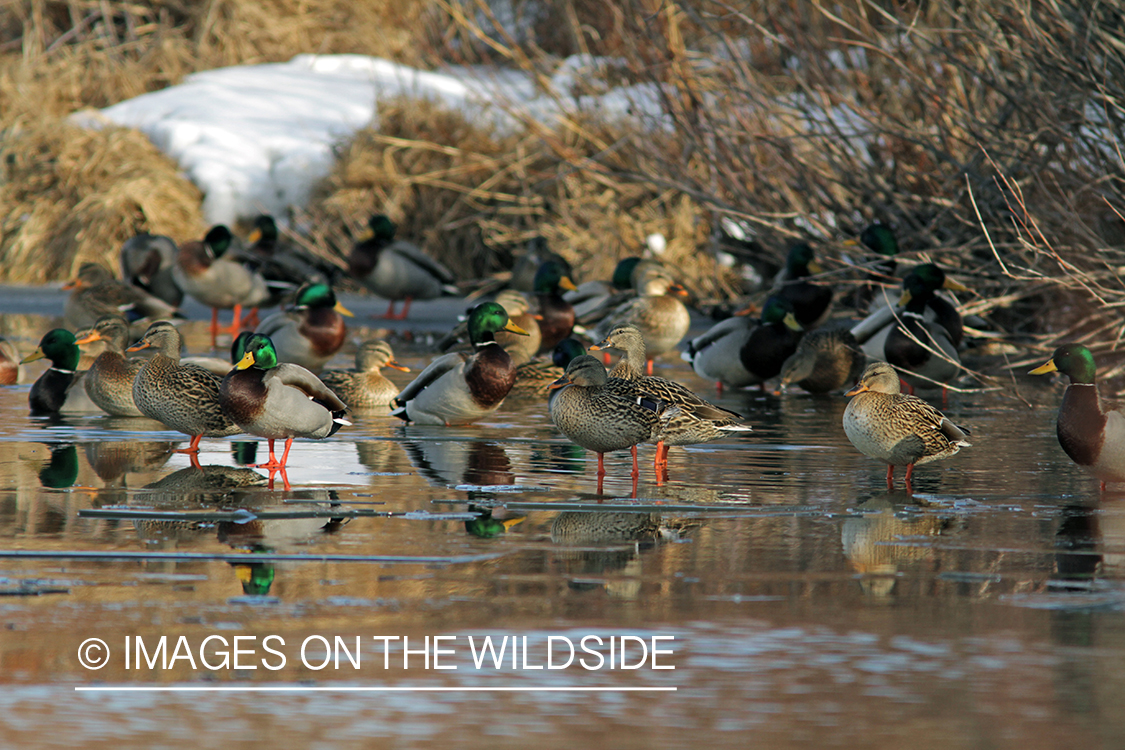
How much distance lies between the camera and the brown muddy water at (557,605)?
3.65 m

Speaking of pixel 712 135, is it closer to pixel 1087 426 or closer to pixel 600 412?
pixel 600 412

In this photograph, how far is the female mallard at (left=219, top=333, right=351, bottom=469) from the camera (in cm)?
705

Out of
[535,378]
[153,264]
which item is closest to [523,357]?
[535,378]

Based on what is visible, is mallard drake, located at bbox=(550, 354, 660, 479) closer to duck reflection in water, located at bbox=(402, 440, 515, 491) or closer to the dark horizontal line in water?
duck reflection in water, located at bbox=(402, 440, 515, 491)

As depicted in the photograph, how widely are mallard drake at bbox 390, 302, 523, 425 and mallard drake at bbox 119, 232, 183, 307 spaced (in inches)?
271

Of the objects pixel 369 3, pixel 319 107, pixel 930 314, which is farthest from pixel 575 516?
pixel 369 3

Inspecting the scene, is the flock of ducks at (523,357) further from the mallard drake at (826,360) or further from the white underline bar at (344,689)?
the white underline bar at (344,689)

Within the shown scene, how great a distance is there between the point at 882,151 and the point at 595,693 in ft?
31.7

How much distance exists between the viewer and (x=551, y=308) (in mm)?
12438

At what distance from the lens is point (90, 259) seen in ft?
58.6

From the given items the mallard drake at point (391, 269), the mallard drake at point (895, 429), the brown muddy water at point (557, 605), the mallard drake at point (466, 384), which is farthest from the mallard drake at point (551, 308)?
the mallard drake at point (895, 429)

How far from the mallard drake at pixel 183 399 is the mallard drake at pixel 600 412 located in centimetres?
176

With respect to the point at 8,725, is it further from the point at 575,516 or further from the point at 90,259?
the point at 90,259

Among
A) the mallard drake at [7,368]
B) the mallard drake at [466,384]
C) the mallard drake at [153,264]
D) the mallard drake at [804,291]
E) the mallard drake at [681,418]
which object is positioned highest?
the mallard drake at [153,264]
